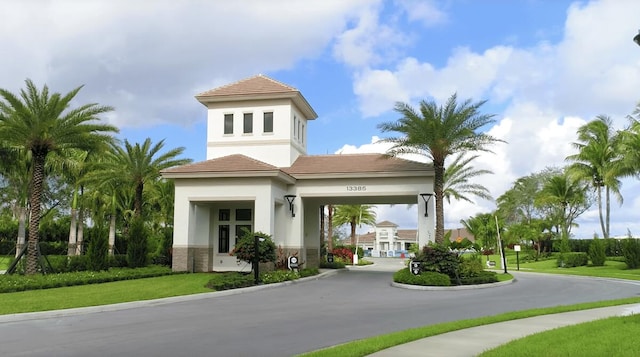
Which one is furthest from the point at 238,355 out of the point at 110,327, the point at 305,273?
the point at 305,273

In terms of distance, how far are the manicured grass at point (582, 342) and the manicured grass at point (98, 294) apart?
38.7 feet

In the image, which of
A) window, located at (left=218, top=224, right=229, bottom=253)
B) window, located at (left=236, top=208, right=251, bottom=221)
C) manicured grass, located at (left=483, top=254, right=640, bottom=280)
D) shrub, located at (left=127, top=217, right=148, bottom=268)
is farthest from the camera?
manicured grass, located at (left=483, top=254, right=640, bottom=280)

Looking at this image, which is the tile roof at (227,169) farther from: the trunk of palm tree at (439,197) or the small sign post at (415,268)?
the small sign post at (415,268)

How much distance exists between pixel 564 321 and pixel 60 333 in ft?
35.2

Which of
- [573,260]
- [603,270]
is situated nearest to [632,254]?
[603,270]

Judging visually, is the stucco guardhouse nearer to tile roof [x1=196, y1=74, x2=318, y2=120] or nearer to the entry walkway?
tile roof [x1=196, y1=74, x2=318, y2=120]

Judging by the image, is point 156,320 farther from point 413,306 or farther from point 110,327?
point 413,306

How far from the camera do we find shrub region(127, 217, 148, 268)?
28.2 m

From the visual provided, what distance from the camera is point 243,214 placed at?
29.1 meters

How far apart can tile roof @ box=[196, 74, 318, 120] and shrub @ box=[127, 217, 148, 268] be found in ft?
26.5

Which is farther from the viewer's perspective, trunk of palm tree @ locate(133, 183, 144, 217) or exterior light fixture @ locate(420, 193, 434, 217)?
trunk of palm tree @ locate(133, 183, 144, 217)

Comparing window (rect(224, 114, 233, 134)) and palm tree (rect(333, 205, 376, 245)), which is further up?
window (rect(224, 114, 233, 134))

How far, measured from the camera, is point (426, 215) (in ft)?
86.1

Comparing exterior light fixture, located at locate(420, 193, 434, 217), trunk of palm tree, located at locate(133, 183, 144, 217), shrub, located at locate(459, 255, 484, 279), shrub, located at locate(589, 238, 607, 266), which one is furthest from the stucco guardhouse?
shrub, located at locate(589, 238, 607, 266)
